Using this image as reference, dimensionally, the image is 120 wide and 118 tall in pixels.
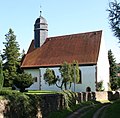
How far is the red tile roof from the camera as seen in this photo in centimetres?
5372

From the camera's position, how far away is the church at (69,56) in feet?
174

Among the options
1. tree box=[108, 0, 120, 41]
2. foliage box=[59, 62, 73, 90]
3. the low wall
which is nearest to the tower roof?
foliage box=[59, 62, 73, 90]

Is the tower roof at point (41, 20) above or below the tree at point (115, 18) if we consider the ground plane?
above

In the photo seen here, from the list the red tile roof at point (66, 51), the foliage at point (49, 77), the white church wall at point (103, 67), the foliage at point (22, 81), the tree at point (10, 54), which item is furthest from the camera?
the tree at point (10, 54)

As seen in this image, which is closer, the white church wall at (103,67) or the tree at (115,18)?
the tree at (115,18)

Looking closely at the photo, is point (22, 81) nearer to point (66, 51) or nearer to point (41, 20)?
point (66, 51)

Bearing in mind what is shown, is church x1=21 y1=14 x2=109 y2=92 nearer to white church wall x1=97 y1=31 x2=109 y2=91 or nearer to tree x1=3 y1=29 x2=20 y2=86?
white church wall x1=97 y1=31 x2=109 y2=91

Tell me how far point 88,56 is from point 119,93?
28.4 feet

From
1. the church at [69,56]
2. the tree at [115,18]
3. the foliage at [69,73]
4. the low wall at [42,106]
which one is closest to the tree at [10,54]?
the church at [69,56]

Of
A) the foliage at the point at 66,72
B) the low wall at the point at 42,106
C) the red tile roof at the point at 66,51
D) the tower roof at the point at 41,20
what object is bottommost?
the low wall at the point at 42,106

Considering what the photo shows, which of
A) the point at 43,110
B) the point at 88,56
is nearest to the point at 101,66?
the point at 88,56

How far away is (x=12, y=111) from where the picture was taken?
57.9 ft

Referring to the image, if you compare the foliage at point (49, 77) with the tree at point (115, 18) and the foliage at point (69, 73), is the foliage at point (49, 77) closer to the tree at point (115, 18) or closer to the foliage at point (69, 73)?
the foliage at point (69, 73)

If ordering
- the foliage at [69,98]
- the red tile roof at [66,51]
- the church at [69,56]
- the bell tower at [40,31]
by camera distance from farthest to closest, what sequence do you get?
the bell tower at [40,31], the red tile roof at [66,51], the church at [69,56], the foliage at [69,98]
